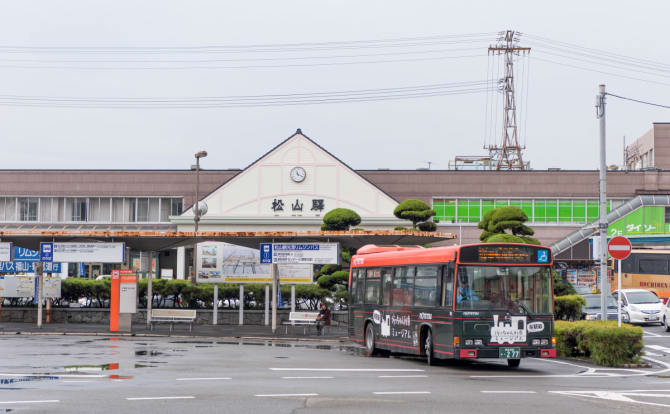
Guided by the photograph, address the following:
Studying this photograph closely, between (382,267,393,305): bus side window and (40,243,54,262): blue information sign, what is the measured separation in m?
17.7

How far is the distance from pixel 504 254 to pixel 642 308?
1946 centimetres

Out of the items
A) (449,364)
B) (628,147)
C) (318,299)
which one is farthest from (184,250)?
(628,147)

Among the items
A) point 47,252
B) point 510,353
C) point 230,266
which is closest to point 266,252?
point 230,266

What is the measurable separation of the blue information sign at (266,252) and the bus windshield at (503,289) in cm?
1559

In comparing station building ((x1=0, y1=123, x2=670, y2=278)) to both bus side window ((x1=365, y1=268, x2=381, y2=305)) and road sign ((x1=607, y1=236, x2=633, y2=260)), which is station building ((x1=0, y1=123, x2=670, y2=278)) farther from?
bus side window ((x1=365, y1=268, x2=381, y2=305))

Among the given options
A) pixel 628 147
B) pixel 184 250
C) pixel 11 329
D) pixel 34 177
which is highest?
pixel 628 147

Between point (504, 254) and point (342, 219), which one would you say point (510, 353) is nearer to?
point (504, 254)

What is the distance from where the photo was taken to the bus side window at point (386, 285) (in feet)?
75.3

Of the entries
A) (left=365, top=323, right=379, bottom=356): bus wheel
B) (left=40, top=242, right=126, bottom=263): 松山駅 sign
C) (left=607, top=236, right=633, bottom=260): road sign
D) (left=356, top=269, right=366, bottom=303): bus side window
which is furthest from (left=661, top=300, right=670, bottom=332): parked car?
(left=40, top=242, right=126, bottom=263): 松山駅 sign

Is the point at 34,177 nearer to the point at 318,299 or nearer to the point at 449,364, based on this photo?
the point at 318,299

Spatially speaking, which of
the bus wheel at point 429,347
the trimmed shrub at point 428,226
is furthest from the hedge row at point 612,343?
the trimmed shrub at point 428,226

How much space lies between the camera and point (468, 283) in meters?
19.4

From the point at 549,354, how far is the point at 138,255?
56536 millimetres

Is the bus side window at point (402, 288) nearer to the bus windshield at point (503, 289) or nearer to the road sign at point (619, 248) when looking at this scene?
the bus windshield at point (503, 289)
